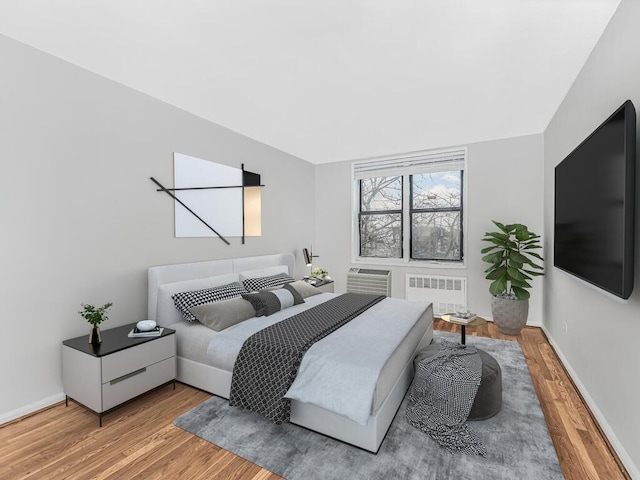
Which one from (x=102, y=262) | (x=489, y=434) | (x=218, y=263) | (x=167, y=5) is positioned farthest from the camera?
(x=218, y=263)

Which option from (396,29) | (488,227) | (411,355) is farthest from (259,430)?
(488,227)

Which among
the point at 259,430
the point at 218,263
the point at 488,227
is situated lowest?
the point at 259,430

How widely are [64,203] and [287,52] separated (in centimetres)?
217

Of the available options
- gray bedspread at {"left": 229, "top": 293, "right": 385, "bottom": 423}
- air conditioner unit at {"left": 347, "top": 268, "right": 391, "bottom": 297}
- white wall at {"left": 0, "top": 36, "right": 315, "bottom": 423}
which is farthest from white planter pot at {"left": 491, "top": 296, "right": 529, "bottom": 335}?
white wall at {"left": 0, "top": 36, "right": 315, "bottom": 423}

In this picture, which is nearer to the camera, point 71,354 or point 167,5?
point 167,5

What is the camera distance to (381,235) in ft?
18.5

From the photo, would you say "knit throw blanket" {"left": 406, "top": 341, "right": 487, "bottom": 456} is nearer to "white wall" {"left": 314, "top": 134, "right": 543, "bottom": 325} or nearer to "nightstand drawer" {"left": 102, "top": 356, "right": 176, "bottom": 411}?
"nightstand drawer" {"left": 102, "top": 356, "right": 176, "bottom": 411}

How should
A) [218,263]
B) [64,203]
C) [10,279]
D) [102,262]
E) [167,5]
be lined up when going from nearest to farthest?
[167,5], [10,279], [64,203], [102,262], [218,263]

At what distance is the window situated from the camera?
501cm

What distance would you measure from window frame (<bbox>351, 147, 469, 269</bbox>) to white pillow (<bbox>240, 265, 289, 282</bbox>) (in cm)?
171

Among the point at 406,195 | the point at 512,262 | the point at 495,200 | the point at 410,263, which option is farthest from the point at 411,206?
the point at 512,262

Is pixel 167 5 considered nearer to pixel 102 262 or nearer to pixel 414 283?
pixel 102 262

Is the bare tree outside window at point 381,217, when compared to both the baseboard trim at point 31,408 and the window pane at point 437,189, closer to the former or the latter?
the window pane at point 437,189

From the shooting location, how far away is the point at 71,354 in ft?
7.72
